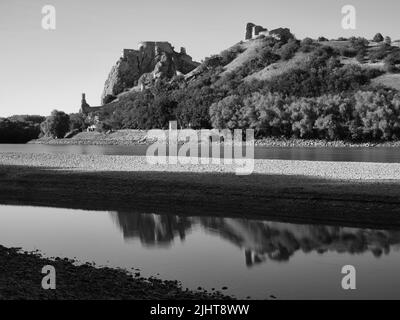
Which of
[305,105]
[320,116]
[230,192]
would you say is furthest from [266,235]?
[305,105]

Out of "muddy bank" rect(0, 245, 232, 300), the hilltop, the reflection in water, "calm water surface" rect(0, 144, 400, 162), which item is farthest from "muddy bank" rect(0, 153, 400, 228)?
the hilltop

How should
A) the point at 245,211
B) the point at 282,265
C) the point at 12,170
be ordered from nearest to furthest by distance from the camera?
the point at 282,265 → the point at 245,211 → the point at 12,170

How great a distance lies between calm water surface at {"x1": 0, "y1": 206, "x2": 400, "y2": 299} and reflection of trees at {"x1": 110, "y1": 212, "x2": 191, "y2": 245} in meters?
0.05

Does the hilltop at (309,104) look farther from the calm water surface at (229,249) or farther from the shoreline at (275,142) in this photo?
the calm water surface at (229,249)

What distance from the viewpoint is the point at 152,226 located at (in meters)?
25.8

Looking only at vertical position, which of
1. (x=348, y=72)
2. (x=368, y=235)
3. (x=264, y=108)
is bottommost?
(x=368, y=235)

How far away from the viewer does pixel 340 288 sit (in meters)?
14.5

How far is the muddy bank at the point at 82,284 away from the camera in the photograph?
12.8 meters

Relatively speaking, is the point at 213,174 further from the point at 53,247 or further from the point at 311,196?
the point at 53,247

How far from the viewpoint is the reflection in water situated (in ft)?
66.0

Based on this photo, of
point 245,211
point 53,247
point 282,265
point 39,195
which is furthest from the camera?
point 39,195

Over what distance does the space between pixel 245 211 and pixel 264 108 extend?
11990 centimetres

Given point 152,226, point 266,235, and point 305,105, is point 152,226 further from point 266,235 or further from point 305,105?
point 305,105

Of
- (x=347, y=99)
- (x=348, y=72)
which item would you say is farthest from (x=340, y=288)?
(x=348, y=72)
